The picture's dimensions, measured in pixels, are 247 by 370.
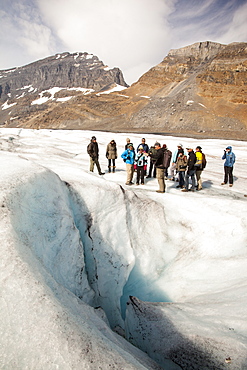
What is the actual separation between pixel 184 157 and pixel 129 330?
6.41 metres

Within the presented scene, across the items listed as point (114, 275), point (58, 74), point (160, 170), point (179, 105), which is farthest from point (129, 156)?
point (58, 74)

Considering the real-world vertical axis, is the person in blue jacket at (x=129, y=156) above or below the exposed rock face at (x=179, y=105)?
below

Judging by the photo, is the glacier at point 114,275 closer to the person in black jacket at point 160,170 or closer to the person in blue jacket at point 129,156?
the person in black jacket at point 160,170

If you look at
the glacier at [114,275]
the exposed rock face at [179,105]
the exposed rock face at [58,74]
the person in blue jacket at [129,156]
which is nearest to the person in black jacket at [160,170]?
the glacier at [114,275]

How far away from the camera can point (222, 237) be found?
5453 millimetres

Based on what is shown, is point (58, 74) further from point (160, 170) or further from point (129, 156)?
point (160, 170)

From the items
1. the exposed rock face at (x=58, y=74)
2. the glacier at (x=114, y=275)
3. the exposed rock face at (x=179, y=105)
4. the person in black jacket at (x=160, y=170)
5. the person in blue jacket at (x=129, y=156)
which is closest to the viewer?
the glacier at (x=114, y=275)

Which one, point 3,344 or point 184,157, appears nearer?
point 3,344

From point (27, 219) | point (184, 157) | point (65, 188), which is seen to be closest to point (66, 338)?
point (27, 219)

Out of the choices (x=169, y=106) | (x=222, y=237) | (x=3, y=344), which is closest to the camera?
(x=3, y=344)

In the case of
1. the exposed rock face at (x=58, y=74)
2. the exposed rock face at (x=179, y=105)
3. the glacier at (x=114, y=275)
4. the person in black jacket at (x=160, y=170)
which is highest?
the exposed rock face at (x=58, y=74)

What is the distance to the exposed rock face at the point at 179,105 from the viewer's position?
49812 millimetres

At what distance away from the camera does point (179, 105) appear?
56156 millimetres

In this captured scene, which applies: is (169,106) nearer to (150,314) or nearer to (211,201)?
(211,201)
